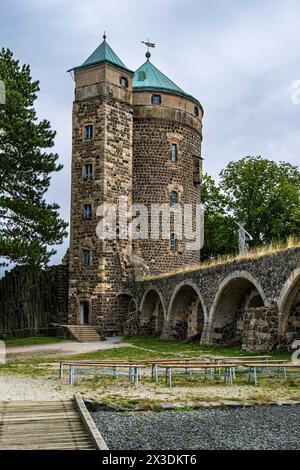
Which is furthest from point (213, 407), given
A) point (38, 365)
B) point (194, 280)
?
point (194, 280)

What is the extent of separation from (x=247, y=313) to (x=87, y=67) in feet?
61.8

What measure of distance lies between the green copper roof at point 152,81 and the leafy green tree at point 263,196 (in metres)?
8.41

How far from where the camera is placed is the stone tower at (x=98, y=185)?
2911 centimetres

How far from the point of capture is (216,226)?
41594 millimetres

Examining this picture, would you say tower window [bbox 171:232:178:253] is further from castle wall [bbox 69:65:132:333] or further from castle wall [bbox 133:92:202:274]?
castle wall [bbox 69:65:132:333]

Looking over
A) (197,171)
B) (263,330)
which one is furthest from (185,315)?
(197,171)

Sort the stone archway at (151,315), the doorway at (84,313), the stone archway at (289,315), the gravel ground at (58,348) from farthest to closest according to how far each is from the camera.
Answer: the doorway at (84,313), the stone archway at (151,315), the gravel ground at (58,348), the stone archway at (289,315)

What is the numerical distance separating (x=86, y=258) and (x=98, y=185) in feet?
12.5

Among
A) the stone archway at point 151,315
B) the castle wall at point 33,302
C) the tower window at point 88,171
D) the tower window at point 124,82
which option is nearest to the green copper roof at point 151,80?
the tower window at point 124,82

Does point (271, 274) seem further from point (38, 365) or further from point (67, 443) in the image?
point (67, 443)

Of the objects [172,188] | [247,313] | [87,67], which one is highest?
[87,67]

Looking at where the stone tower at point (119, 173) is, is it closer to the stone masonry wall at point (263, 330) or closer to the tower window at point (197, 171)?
the tower window at point (197, 171)

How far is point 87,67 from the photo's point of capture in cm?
3108

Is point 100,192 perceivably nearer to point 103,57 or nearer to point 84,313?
point 84,313
